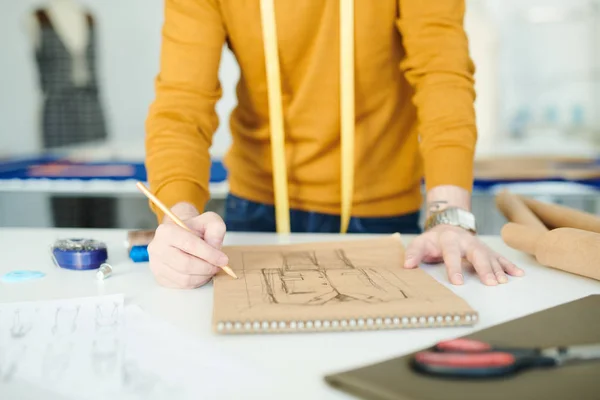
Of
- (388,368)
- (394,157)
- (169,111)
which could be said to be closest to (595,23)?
(394,157)

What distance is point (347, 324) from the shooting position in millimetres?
563

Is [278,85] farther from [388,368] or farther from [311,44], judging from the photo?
[388,368]

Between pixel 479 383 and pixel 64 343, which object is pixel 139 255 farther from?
pixel 479 383

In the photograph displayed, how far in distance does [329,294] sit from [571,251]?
0.31m

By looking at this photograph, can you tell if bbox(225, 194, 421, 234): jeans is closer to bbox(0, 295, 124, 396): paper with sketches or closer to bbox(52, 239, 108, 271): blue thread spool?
bbox(52, 239, 108, 271): blue thread spool

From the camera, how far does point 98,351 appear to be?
0.51m

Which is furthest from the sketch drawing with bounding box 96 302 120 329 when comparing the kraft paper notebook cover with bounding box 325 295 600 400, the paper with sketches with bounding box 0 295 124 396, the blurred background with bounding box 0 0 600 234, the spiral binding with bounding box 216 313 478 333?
the blurred background with bounding box 0 0 600 234

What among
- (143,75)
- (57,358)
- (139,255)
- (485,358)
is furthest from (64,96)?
(485,358)

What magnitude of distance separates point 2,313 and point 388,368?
374 millimetres

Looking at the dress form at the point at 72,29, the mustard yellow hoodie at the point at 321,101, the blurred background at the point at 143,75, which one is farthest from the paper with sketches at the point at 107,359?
the dress form at the point at 72,29

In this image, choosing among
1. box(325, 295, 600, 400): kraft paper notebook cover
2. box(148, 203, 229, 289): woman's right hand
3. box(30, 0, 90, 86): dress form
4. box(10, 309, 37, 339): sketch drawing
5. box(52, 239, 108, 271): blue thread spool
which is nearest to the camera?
box(325, 295, 600, 400): kraft paper notebook cover

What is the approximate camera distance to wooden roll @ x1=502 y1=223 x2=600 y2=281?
73 centimetres

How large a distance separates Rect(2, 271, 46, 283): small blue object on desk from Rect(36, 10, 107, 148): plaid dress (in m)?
2.89

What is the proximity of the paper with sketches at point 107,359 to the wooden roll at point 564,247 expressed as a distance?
434 mm
